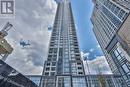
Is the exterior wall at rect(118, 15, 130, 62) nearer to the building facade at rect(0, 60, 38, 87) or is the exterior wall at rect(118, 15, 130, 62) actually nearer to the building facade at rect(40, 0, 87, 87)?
the building facade at rect(0, 60, 38, 87)

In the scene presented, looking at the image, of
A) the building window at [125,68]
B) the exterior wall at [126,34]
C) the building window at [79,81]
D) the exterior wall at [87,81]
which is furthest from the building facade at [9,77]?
the building window at [79,81]

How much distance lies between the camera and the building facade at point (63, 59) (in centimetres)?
6862

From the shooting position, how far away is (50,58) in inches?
3991

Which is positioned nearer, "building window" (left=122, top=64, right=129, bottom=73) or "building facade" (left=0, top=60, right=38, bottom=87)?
"building facade" (left=0, top=60, right=38, bottom=87)

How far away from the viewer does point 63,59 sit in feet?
334

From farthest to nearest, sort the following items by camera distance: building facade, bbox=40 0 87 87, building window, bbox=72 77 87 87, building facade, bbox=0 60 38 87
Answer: building facade, bbox=40 0 87 87 < building window, bbox=72 77 87 87 < building facade, bbox=0 60 38 87

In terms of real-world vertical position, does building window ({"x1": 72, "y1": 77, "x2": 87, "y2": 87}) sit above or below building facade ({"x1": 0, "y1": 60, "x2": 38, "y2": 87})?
below

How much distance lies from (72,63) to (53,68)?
14.9 m

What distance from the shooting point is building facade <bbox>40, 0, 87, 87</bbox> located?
6862cm

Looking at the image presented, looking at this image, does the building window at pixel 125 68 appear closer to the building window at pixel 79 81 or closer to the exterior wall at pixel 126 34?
the exterior wall at pixel 126 34

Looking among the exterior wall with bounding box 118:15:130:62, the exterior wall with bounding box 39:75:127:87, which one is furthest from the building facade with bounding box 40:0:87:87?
the exterior wall with bounding box 118:15:130:62

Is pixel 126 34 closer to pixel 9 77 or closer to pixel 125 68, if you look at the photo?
pixel 125 68

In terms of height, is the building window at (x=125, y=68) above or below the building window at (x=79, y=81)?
above

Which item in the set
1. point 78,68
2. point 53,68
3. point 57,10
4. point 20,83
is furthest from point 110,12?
point 57,10
